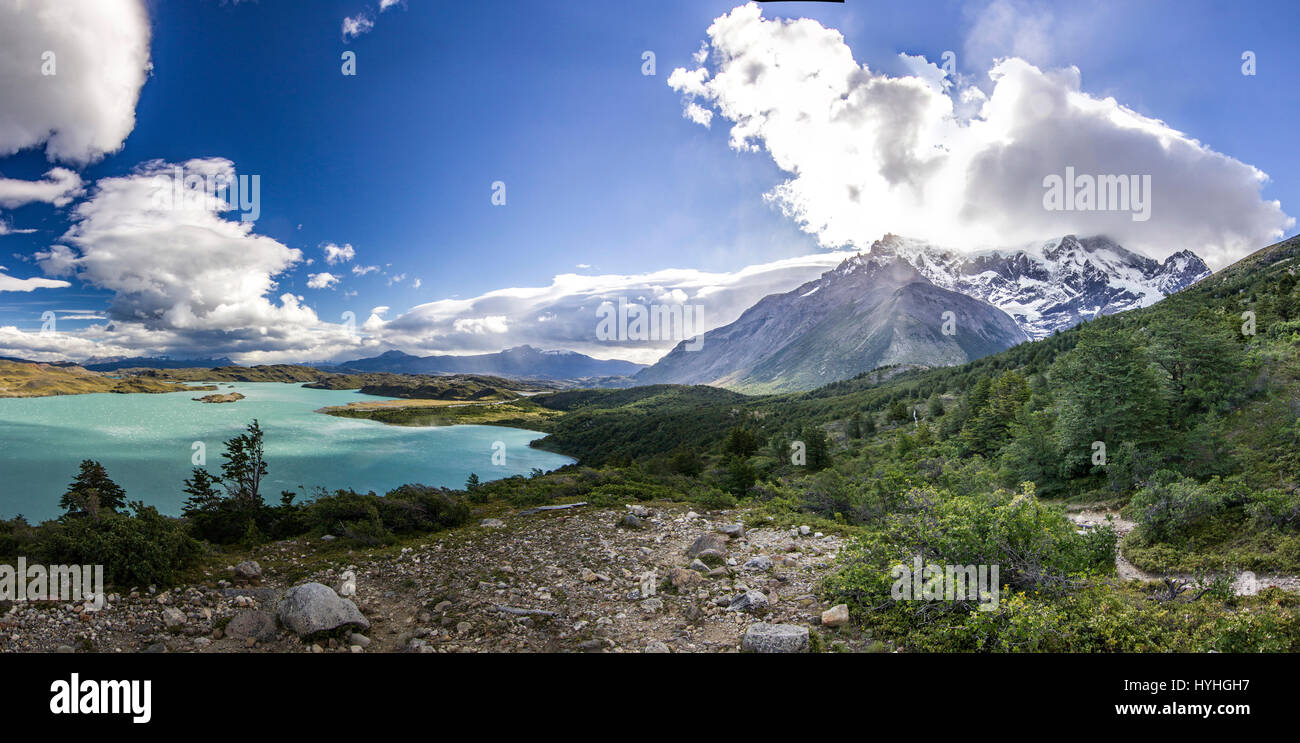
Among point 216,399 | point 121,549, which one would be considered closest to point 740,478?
point 121,549

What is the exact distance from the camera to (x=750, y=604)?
7.63m

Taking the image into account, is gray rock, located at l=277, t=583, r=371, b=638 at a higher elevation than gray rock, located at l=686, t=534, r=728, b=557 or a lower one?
higher

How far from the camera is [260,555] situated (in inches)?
391

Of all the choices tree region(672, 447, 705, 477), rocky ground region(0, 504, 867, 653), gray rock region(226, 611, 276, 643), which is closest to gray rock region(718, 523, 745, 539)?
rocky ground region(0, 504, 867, 653)

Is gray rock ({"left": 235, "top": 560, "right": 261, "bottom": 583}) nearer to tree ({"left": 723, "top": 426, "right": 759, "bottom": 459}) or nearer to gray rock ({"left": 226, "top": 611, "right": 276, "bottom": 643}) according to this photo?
gray rock ({"left": 226, "top": 611, "right": 276, "bottom": 643})

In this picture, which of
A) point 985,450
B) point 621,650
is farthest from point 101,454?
point 985,450

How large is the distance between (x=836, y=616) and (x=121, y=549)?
11.0m

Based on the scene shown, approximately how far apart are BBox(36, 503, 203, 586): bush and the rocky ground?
414mm

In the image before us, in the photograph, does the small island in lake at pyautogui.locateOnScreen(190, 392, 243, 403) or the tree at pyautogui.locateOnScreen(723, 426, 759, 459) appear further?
the small island in lake at pyautogui.locateOnScreen(190, 392, 243, 403)

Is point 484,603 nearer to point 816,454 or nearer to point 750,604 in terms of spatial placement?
point 750,604

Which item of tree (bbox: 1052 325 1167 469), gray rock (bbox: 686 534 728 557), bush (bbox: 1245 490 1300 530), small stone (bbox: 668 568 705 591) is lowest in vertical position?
gray rock (bbox: 686 534 728 557)

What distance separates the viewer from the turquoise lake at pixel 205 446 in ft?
136

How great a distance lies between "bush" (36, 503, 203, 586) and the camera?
24.0 ft

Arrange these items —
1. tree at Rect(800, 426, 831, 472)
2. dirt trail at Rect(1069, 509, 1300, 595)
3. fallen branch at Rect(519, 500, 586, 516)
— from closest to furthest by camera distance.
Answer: dirt trail at Rect(1069, 509, 1300, 595) < fallen branch at Rect(519, 500, 586, 516) < tree at Rect(800, 426, 831, 472)
